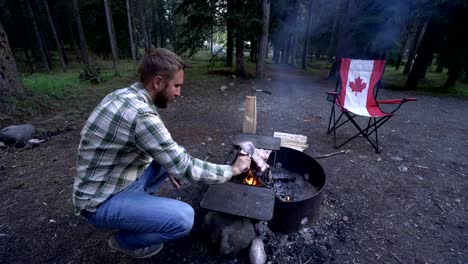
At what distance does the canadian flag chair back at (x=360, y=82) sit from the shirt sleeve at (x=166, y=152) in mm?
3040

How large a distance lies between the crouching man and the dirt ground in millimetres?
518

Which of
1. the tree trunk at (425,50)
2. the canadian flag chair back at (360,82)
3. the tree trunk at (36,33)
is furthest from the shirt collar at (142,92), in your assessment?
the tree trunk at (36,33)

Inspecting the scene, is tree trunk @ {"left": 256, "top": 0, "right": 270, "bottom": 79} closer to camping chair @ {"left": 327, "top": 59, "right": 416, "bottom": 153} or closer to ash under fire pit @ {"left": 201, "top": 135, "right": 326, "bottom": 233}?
camping chair @ {"left": 327, "top": 59, "right": 416, "bottom": 153}

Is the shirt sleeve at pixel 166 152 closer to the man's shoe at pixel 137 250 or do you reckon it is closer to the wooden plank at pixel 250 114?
the man's shoe at pixel 137 250

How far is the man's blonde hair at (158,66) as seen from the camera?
1369 mm

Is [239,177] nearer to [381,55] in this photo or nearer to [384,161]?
[384,161]

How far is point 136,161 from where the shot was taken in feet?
4.91

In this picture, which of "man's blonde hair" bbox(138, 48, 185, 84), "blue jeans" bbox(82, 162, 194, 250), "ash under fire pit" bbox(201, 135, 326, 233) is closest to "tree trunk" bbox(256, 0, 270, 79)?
"ash under fire pit" bbox(201, 135, 326, 233)

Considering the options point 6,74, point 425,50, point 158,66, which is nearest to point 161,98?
point 158,66

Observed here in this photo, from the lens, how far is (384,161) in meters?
3.31

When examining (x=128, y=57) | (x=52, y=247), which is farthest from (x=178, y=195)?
(x=128, y=57)

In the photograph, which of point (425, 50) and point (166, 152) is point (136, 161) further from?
point (425, 50)

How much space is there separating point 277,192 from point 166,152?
1357 mm

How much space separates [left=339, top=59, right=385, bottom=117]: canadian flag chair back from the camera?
12.5 feet
